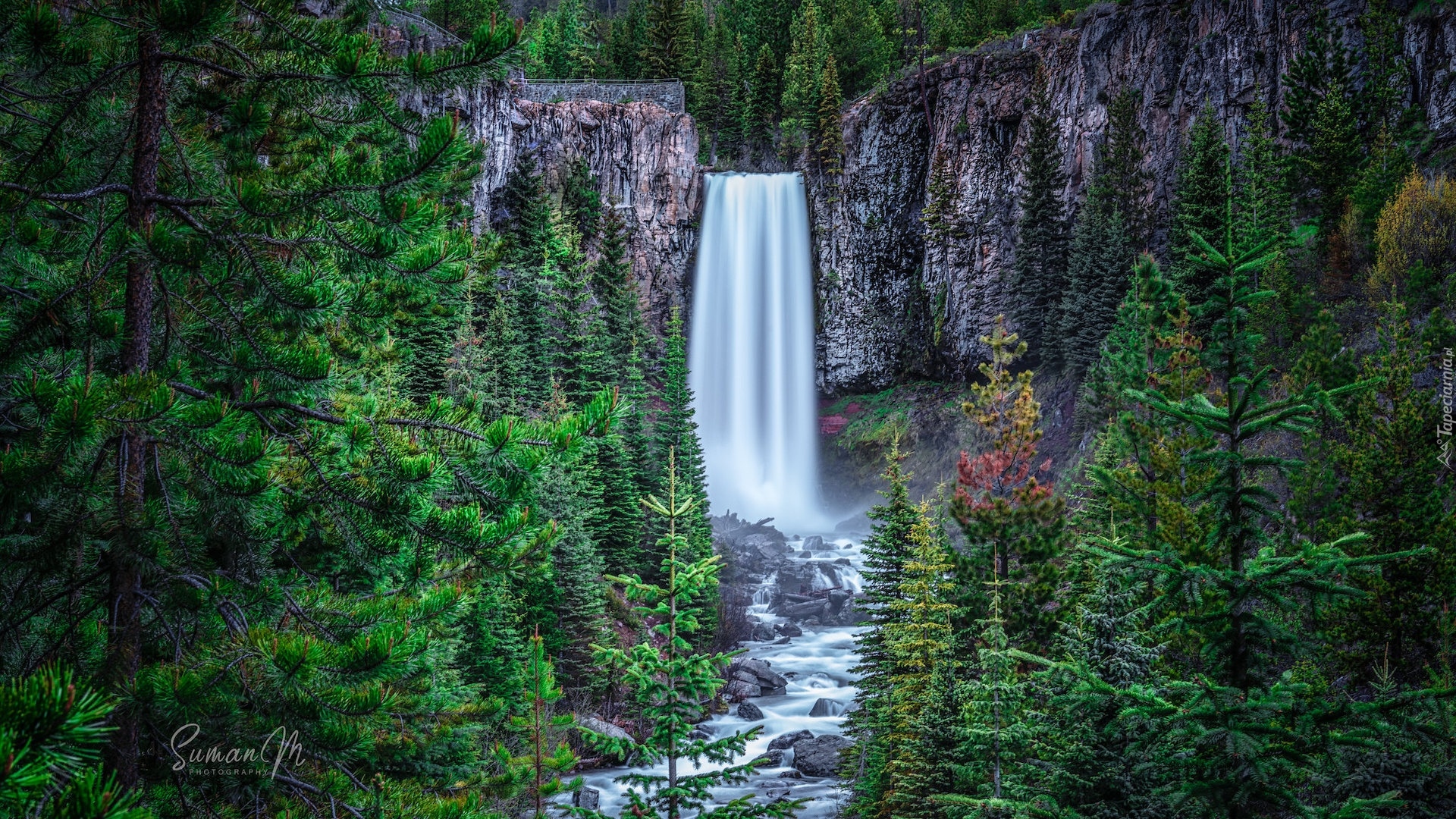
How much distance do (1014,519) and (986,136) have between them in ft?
116

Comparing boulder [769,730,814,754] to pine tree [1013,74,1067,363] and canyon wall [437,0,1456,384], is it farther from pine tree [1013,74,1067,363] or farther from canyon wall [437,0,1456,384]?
canyon wall [437,0,1456,384]

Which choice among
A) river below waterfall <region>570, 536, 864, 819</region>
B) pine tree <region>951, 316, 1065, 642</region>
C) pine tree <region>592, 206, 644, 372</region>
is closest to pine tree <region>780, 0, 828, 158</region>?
pine tree <region>592, 206, 644, 372</region>

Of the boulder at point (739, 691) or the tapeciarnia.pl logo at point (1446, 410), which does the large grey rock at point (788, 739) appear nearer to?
the boulder at point (739, 691)

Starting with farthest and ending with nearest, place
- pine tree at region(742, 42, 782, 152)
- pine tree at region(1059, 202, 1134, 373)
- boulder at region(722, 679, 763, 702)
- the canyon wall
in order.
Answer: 1. pine tree at region(742, 42, 782, 152)
2. pine tree at region(1059, 202, 1134, 373)
3. the canyon wall
4. boulder at region(722, 679, 763, 702)

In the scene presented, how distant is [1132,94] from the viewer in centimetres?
3584

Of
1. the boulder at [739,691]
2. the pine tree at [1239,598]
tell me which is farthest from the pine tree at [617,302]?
the pine tree at [1239,598]

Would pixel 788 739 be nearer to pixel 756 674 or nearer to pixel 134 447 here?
pixel 756 674

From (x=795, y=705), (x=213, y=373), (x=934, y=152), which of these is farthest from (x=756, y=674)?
(x=934, y=152)

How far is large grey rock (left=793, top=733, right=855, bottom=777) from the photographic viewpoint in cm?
1892

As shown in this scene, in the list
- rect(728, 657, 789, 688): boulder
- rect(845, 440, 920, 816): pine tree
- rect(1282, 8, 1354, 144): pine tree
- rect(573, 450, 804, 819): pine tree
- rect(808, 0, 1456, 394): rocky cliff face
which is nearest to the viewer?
rect(573, 450, 804, 819): pine tree

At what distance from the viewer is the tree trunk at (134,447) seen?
369 centimetres

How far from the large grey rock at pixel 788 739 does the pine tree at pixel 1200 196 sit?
64.1 ft

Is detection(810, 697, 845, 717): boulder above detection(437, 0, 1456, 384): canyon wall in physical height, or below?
below

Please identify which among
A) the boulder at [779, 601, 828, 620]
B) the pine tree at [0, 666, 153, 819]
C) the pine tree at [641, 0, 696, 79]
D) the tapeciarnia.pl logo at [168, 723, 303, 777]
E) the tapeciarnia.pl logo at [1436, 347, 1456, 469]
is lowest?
the boulder at [779, 601, 828, 620]
